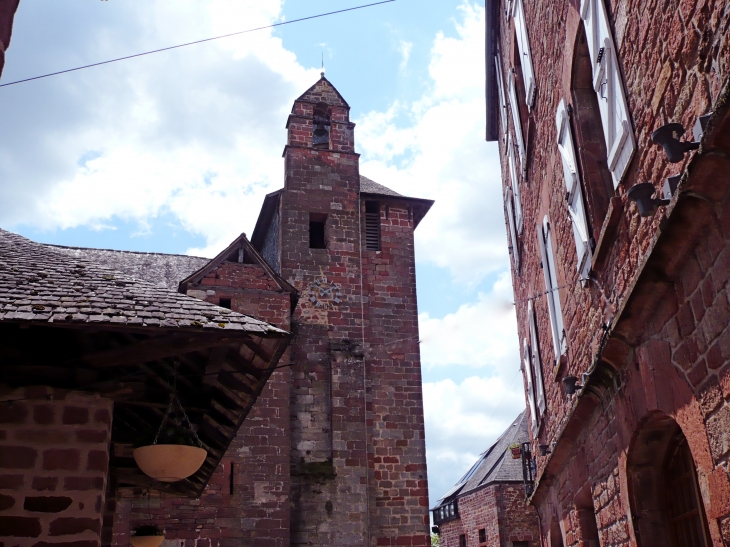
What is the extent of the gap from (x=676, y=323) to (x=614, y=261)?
1.22m

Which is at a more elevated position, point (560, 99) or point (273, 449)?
point (560, 99)

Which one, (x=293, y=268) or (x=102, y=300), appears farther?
(x=293, y=268)

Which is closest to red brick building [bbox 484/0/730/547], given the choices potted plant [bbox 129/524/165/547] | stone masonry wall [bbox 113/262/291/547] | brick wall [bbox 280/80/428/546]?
potted plant [bbox 129/524/165/547]

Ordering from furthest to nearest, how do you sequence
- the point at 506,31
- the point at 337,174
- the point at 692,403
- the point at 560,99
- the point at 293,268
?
the point at 337,174 < the point at 293,268 < the point at 506,31 < the point at 560,99 < the point at 692,403

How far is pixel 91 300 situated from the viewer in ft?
16.3

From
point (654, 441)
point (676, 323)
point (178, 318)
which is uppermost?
point (178, 318)

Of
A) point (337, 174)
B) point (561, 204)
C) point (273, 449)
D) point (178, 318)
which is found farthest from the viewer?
point (337, 174)

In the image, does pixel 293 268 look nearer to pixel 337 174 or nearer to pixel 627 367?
pixel 337 174

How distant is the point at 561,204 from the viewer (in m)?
6.70

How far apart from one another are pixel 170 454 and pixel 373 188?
44.8 feet

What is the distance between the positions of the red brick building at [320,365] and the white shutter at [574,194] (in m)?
6.12

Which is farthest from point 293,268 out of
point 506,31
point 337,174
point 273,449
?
point 506,31

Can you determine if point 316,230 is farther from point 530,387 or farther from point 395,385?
point 530,387

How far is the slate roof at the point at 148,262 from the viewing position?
17.0 metres
